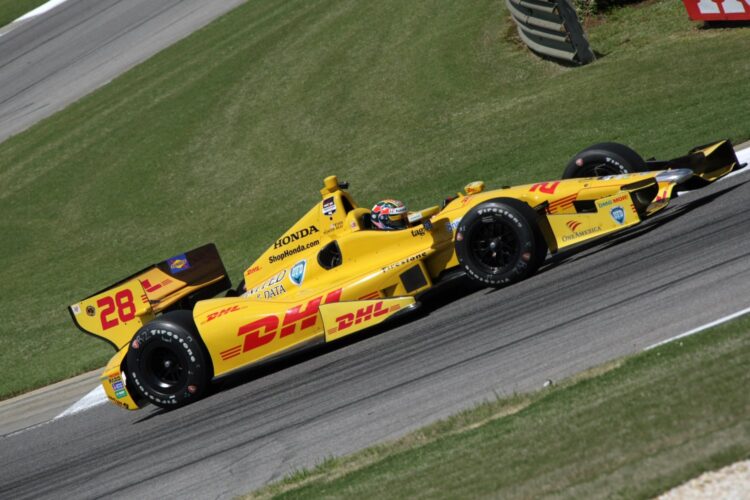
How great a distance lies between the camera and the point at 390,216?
38.0ft

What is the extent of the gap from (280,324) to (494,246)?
8.02ft

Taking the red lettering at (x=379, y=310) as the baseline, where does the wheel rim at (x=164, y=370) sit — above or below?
above

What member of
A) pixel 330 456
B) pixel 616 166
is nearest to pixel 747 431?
pixel 330 456

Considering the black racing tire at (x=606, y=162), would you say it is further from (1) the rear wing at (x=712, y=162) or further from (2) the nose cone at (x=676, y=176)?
(2) the nose cone at (x=676, y=176)

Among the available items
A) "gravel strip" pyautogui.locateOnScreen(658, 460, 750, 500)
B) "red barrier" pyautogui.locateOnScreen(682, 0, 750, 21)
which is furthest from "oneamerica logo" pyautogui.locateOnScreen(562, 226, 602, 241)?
"red barrier" pyautogui.locateOnScreen(682, 0, 750, 21)

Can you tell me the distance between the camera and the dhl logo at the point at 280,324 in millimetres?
11086

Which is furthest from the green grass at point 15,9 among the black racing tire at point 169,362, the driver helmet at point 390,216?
the driver helmet at point 390,216

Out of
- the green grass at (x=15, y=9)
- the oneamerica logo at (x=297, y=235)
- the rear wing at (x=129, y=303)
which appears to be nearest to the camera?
the oneamerica logo at (x=297, y=235)

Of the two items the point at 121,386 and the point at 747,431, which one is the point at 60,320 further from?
the point at 747,431

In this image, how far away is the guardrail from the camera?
2041 cm

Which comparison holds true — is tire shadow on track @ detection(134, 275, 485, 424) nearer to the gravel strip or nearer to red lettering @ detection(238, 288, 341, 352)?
red lettering @ detection(238, 288, 341, 352)

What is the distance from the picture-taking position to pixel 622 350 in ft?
25.4

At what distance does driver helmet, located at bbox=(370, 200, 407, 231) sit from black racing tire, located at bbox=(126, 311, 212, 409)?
2394mm

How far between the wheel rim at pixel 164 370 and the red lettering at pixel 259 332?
2.70 feet
